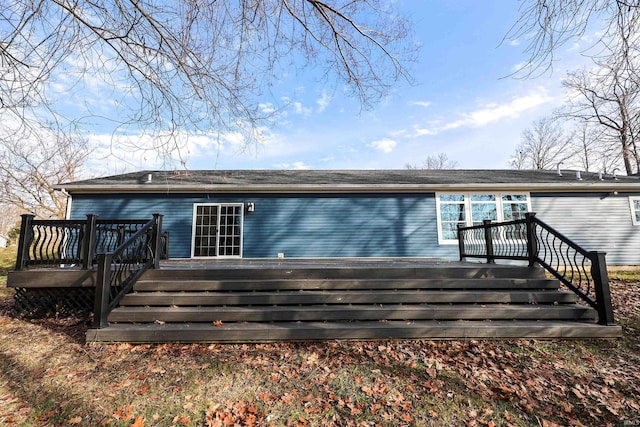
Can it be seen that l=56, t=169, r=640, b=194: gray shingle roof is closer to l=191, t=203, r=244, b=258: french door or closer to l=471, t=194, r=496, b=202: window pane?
l=471, t=194, r=496, b=202: window pane

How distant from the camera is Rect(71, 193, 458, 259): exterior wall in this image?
371 inches

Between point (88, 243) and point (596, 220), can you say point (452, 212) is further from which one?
point (88, 243)

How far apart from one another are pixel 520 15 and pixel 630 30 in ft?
3.09

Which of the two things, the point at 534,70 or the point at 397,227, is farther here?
the point at 397,227

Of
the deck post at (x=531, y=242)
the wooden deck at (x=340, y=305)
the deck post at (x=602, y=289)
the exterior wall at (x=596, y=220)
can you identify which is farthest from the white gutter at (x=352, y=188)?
the deck post at (x=602, y=289)

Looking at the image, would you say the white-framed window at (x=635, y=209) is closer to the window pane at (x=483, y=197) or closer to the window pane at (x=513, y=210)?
the window pane at (x=513, y=210)

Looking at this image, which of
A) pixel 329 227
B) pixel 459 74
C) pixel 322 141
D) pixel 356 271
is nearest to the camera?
pixel 459 74

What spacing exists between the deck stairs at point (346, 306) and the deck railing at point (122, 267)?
13cm

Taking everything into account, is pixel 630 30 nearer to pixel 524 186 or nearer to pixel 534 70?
pixel 534 70

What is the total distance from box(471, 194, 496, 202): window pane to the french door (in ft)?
26.7

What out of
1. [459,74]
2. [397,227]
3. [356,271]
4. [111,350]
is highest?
[459,74]

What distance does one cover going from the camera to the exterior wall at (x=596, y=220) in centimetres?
990

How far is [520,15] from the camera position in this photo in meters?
2.58

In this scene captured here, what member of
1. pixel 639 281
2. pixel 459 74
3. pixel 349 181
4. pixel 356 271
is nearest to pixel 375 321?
pixel 356 271
